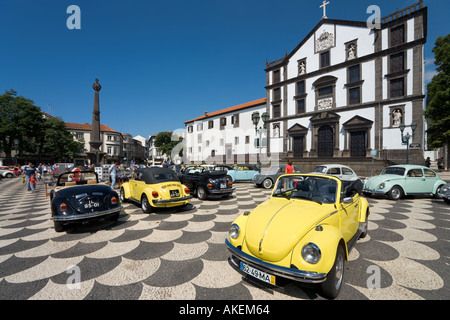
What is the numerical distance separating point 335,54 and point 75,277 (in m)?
31.3

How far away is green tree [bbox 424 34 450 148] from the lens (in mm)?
17252

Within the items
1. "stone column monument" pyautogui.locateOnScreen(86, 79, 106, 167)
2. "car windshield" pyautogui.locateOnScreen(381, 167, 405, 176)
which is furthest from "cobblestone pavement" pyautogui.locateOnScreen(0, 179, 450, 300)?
"stone column monument" pyautogui.locateOnScreen(86, 79, 106, 167)

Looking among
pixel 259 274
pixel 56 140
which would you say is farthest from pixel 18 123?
pixel 259 274

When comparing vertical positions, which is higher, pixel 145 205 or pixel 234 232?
pixel 234 232

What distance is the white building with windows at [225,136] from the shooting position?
3497cm

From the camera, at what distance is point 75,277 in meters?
2.88

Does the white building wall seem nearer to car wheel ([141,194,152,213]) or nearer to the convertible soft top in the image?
the convertible soft top

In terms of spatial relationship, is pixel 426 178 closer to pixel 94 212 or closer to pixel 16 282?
pixel 94 212

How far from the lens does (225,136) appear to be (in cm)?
3972

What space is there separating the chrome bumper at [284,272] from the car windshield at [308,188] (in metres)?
1.37

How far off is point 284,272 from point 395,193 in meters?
9.27

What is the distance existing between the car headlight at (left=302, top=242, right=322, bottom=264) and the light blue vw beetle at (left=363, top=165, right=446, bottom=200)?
27.6 ft

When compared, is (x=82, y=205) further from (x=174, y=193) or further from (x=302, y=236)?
(x=302, y=236)
